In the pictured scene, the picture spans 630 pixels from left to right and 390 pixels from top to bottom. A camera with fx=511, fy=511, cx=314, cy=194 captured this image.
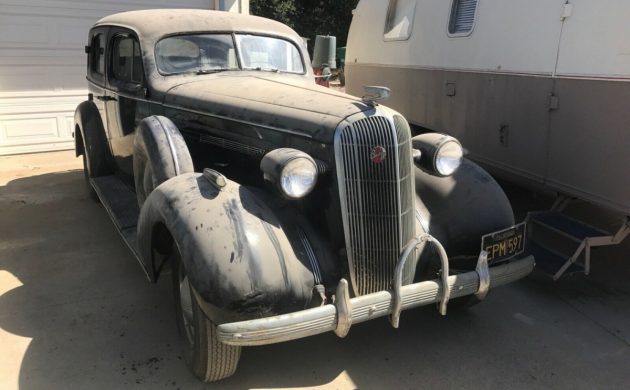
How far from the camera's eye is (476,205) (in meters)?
3.19

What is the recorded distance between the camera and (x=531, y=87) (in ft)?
14.7

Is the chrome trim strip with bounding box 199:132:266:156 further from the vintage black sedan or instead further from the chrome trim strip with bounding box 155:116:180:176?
the chrome trim strip with bounding box 155:116:180:176

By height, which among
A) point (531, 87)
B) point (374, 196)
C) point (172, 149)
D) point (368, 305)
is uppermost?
point (531, 87)

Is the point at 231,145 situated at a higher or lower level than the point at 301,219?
higher

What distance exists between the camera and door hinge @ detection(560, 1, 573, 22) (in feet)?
13.3

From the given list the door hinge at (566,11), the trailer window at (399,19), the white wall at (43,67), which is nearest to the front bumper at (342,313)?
the door hinge at (566,11)

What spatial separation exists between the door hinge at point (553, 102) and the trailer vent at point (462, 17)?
1317mm

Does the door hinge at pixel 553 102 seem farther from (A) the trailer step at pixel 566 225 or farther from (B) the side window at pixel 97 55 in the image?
(B) the side window at pixel 97 55

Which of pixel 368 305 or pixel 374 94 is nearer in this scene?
pixel 368 305

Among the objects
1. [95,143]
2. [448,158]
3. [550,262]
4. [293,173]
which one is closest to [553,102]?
[550,262]

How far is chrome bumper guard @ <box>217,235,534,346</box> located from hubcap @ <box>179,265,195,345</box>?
0.60 metres

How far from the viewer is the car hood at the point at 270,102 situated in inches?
112

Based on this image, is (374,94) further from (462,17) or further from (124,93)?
(462,17)

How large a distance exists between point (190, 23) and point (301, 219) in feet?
8.01
